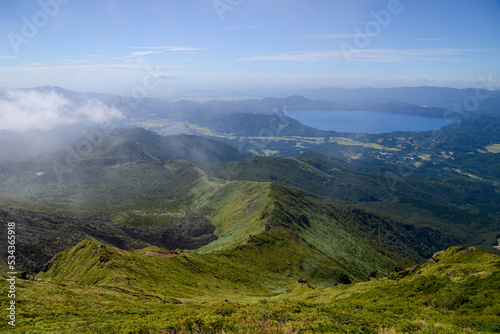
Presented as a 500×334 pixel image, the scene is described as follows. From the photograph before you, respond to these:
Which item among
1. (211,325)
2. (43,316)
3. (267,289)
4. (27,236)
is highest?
(211,325)

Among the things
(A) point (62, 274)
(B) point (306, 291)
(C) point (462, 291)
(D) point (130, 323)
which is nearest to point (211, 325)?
(D) point (130, 323)

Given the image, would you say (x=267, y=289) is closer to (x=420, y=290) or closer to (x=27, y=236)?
(x=420, y=290)

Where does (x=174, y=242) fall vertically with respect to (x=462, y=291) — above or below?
below

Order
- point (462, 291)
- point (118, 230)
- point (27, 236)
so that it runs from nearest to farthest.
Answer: point (462, 291)
point (27, 236)
point (118, 230)

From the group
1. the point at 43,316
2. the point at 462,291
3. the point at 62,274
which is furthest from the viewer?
the point at 62,274

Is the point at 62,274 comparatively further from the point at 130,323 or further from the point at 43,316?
the point at 130,323

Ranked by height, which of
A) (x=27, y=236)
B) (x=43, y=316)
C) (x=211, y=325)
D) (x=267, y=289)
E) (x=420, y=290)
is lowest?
(x=267, y=289)

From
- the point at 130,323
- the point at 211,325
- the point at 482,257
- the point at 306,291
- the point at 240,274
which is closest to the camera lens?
the point at 211,325

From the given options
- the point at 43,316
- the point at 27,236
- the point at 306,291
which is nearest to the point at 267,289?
the point at 306,291

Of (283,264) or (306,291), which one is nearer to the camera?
(306,291)
